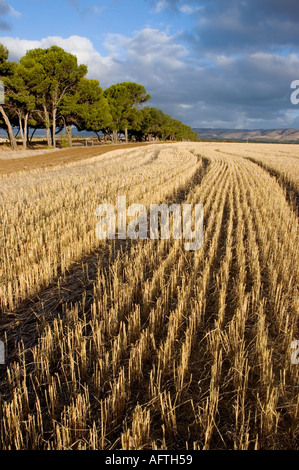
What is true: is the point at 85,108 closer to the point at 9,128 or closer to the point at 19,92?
the point at 19,92

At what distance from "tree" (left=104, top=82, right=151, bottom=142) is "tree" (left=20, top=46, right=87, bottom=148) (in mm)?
16180

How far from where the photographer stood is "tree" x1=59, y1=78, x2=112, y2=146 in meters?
40.9

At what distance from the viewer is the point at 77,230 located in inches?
269

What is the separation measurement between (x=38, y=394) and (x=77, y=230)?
174 inches

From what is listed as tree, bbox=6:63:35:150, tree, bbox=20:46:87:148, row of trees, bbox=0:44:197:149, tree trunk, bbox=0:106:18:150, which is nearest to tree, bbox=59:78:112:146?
row of trees, bbox=0:44:197:149

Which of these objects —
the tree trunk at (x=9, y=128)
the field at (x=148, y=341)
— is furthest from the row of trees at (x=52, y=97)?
the field at (x=148, y=341)

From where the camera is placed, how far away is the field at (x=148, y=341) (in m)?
2.29

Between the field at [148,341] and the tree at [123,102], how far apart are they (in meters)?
54.1

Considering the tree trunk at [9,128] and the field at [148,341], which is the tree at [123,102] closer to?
the tree trunk at [9,128]

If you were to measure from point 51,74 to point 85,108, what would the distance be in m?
6.56

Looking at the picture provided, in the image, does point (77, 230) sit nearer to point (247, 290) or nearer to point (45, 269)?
point (45, 269)

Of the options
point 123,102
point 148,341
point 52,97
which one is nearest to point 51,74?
point 52,97

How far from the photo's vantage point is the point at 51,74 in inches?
1507
